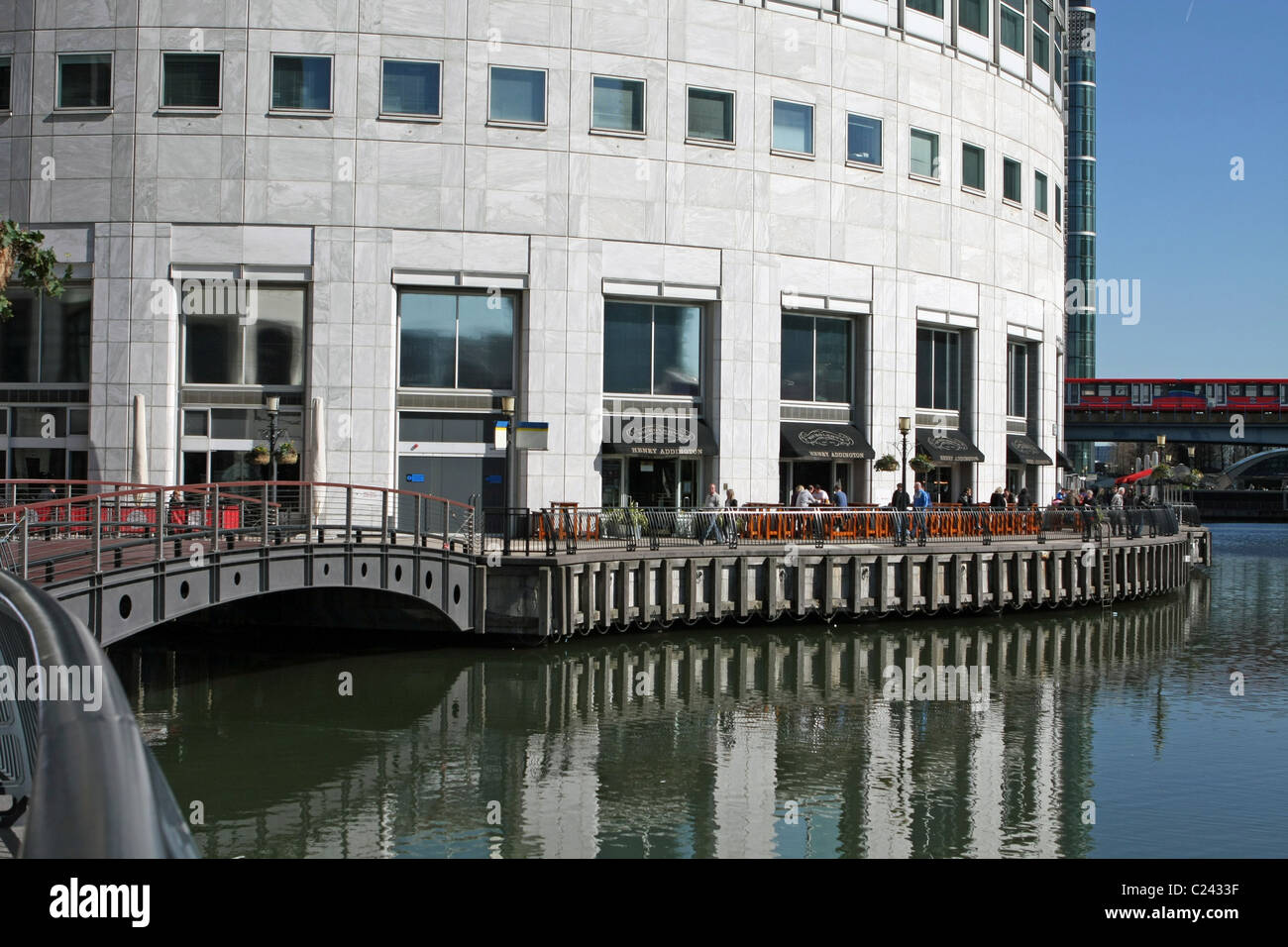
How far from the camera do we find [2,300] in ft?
87.5

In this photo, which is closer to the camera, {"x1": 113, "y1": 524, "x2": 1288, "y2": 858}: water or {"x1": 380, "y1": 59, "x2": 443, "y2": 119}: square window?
{"x1": 113, "y1": 524, "x2": 1288, "y2": 858}: water

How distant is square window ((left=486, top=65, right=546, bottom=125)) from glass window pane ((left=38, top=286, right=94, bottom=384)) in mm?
13382

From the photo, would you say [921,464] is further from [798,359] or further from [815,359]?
[798,359]

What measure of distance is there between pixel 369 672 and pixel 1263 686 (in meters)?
18.4

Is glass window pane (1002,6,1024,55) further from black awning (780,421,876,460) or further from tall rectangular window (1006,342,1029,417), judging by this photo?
black awning (780,421,876,460)

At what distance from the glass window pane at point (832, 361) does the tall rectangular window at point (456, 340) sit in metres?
11.3

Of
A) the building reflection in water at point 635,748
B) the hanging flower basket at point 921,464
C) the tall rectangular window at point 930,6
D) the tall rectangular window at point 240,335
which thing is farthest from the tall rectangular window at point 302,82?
the hanging flower basket at point 921,464

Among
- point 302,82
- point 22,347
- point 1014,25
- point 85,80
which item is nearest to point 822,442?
point 302,82

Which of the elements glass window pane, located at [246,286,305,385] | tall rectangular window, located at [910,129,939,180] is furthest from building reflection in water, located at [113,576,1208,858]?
tall rectangular window, located at [910,129,939,180]

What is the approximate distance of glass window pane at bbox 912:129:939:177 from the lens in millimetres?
47656
